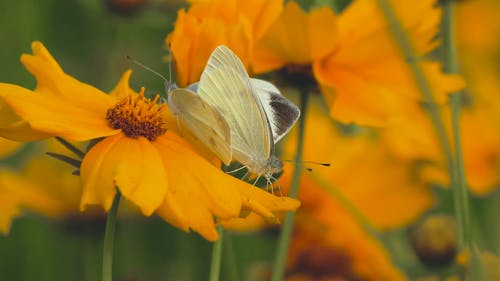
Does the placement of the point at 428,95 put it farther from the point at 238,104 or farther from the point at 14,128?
the point at 14,128

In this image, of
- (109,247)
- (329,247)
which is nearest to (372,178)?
(329,247)

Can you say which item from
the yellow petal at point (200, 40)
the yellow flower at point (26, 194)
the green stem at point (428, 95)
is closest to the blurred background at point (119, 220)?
the yellow flower at point (26, 194)

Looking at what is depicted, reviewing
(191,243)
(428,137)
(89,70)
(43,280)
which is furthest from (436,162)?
(89,70)

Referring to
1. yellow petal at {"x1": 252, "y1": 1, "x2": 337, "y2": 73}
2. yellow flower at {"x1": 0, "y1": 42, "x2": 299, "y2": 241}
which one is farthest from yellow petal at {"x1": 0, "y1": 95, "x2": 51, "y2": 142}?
yellow petal at {"x1": 252, "y1": 1, "x2": 337, "y2": 73}

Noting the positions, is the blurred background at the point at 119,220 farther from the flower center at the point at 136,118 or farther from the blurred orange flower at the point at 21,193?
the flower center at the point at 136,118

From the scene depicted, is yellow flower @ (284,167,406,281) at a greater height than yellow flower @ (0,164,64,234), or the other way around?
yellow flower @ (284,167,406,281)

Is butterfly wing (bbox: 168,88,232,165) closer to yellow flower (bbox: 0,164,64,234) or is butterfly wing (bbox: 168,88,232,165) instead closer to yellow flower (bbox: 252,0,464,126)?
yellow flower (bbox: 252,0,464,126)

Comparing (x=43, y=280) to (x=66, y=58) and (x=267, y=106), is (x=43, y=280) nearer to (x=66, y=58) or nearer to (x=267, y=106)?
(x=267, y=106)

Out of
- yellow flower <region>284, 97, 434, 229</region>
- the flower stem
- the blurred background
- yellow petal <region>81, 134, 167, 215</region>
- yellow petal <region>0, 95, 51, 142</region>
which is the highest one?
yellow petal <region>0, 95, 51, 142</region>
